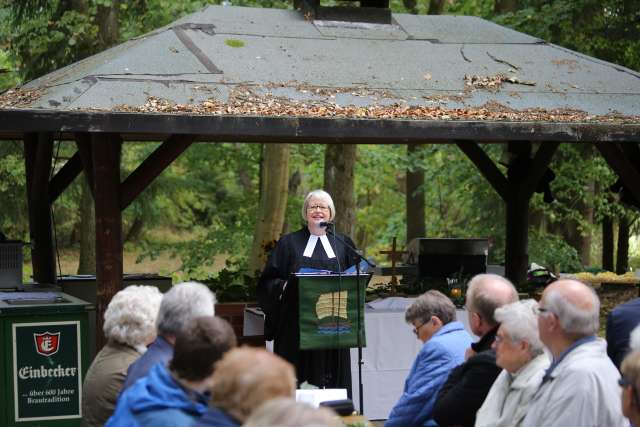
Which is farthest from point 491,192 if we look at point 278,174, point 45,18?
point 45,18

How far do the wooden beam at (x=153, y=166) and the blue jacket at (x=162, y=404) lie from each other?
4.48m

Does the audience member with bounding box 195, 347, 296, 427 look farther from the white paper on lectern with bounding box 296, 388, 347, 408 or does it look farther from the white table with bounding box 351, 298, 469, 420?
the white table with bounding box 351, 298, 469, 420

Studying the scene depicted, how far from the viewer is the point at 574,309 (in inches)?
170

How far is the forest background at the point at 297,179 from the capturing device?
1566 centimetres

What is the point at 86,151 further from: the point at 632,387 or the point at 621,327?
the point at 632,387

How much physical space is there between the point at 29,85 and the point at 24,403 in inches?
110

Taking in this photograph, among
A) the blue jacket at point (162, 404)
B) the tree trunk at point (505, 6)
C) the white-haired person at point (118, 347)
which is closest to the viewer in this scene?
the blue jacket at point (162, 404)

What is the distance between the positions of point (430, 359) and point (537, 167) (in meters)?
6.56

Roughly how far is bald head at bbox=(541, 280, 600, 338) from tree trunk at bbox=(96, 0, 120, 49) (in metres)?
12.5

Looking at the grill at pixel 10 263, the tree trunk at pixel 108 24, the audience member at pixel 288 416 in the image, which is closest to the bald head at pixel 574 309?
the audience member at pixel 288 416

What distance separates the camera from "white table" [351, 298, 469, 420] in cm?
916

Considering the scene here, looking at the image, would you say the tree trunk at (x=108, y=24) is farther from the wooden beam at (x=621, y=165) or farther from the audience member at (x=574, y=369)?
the audience member at (x=574, y=369)

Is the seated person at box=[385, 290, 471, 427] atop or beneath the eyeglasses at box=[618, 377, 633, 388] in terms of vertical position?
beneath

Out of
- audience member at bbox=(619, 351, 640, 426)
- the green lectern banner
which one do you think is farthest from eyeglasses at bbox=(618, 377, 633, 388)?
the green lectern banner
